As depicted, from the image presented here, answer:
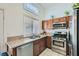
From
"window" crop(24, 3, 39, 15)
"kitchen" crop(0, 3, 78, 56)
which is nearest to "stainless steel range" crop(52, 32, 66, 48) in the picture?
"kitchen" crop(0, 3, 78, 56)

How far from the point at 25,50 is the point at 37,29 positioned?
1.20 feet

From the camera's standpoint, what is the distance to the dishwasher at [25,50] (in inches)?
52.4

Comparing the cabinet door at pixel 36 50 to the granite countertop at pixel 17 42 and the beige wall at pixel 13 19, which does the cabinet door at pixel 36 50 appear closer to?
the granite countertop at pixel 17 42

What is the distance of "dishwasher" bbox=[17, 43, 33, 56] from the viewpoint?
1331mm

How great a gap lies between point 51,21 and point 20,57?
71 centimetres

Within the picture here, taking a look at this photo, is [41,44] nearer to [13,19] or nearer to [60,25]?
[60,25]

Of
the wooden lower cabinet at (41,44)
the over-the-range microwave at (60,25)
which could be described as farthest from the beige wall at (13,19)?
the over-the-range microwave at (60,25)

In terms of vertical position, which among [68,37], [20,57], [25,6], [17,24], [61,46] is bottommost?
[20,57]

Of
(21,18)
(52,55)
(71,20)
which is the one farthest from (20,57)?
(71,20)

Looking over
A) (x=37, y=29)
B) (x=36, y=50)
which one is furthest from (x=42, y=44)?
(x=37, y=29)

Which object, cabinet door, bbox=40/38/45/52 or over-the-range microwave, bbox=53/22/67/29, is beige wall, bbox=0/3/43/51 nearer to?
cabinet door, bbox=40/38/45/52

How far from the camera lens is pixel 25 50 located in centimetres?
138

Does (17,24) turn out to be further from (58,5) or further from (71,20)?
(71,20)

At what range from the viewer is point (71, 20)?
4.59 feet
